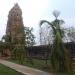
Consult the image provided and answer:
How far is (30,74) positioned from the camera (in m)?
20.1

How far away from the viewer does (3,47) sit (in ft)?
197

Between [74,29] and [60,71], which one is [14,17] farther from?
[60,71]

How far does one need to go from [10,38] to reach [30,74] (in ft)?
143

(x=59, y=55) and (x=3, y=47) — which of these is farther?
(x=3, y=47)

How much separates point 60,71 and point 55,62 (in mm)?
2565

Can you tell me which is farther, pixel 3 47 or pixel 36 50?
pixel 3 47

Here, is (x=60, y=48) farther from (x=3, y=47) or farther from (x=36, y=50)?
(x=3, y=47)

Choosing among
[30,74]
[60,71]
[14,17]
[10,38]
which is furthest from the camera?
[14,17]

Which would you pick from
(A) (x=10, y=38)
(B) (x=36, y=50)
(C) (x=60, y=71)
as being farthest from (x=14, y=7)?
(C) (x=60, y=71)

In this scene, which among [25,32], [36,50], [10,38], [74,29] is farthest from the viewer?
[10,38]

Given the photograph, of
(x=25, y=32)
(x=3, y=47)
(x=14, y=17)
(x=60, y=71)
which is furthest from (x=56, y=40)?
(x=14, y=17)

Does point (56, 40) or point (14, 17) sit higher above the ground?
point (14, 17)

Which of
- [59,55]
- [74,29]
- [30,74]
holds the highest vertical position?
[74,29]

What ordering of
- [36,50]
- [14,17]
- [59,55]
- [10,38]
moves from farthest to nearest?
[14,17] → [10,38] → [36,50] → [59,55]
